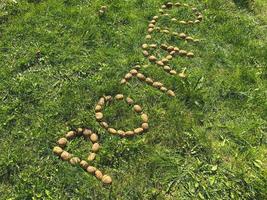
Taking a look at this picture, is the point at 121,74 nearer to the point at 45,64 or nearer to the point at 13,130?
the point at 45,64

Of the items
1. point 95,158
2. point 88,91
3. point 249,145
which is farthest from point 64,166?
point 249,145

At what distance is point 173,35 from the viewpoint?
675 cm

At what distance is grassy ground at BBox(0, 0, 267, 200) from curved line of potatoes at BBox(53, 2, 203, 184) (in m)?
0.10

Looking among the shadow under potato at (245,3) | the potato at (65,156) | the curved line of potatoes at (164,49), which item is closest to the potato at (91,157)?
the potato at (65,156)

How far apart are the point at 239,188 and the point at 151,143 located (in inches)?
50.8

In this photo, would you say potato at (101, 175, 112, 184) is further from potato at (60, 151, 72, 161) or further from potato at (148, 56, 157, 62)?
potato at (148, 56, 157, 62)

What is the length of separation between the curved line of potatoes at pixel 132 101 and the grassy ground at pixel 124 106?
0.10 m

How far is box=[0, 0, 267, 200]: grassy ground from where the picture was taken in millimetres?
4633

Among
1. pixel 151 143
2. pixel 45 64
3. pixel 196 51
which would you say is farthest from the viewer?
pixel 196 51

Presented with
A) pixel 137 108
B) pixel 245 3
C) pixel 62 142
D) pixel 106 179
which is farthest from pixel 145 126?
pixel 245 3

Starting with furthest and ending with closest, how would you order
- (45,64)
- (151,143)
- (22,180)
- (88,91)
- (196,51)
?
(196,51)
(45,64)
(88,91)
(151,143)
(22,180)

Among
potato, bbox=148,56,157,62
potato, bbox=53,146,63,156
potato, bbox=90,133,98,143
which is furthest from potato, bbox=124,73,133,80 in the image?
potato, bbox=53,146,63,156

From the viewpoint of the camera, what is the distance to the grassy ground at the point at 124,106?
4633 mm

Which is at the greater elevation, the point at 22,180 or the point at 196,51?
the point at 196,51
